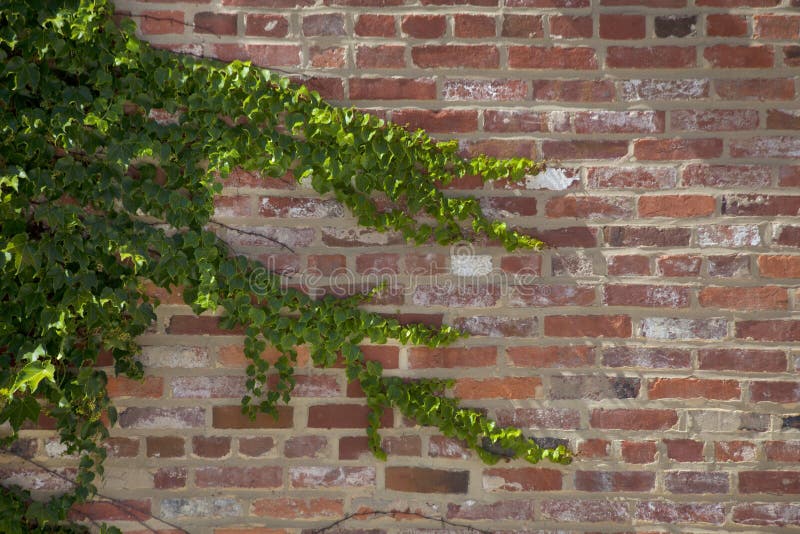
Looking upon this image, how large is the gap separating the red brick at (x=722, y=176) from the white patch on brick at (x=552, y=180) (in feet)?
0.97

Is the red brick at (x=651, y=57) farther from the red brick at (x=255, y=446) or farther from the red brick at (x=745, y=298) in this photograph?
the red brick at (x=255, y=446)

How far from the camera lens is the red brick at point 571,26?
5.98 feet

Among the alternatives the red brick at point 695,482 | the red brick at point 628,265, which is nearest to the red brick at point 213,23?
the red brick at point 628,265

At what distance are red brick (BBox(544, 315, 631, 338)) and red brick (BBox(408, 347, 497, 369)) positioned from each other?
17cm

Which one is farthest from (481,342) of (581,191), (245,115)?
(245,115)

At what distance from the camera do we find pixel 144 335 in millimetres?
1859

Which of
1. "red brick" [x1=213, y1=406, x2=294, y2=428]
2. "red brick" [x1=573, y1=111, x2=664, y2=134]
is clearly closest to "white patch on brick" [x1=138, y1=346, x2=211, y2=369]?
"red brick" [x1=213, y1=406, x2=294, y2=428]

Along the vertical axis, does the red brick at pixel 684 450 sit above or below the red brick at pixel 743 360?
below

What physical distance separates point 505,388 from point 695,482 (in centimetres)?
55

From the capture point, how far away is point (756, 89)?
6.01ft

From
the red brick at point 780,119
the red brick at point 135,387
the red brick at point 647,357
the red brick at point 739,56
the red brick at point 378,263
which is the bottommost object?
the red brick at point 135,387

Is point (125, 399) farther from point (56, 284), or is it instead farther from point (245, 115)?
point (245, 115)

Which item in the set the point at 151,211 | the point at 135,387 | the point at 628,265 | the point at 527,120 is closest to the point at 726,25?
the point at 527,120

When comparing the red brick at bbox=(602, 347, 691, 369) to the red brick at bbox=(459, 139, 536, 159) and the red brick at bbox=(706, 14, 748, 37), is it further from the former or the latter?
the red brick at bbox=(706, 14, 748, 37)
